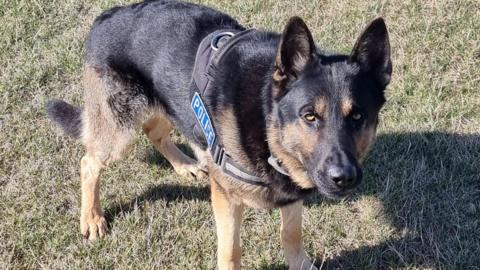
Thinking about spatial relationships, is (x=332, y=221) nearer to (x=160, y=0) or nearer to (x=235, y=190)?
(x=235, y=190)

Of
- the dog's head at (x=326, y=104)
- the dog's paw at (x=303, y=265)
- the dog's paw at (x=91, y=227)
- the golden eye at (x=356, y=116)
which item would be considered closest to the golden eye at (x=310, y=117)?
the dog's head at (x=326, y=104)

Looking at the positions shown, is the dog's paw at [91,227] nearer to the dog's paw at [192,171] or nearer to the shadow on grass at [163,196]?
the shadow on grass at [163,196]

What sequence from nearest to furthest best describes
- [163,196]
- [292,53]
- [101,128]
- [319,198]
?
[292,53], [101,128], [319,198], [163,196]

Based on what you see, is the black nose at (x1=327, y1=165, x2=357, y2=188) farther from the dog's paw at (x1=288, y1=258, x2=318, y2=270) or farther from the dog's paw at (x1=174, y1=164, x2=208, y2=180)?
the dog's paw at (x1=174, y1=164, x2=208, y2=180)

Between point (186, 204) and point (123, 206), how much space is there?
1.68ft

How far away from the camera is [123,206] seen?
441 cm

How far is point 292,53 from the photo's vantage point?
2.99m

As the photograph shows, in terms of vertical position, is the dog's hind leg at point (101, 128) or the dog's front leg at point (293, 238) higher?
the dog's hind leg at point (101, 128)

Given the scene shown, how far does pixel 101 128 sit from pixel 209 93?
3.64 ft

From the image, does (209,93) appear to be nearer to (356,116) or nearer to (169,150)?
(356,116)

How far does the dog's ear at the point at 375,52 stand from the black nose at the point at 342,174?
61 cm

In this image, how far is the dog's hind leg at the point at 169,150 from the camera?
460cm

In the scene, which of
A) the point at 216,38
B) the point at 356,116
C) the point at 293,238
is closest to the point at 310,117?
the point at 356,116

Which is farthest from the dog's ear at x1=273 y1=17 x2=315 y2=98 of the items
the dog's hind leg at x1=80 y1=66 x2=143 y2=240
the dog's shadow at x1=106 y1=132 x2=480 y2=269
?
the dog's shadow at x1=106 y1=132 x2=480 y2=269
